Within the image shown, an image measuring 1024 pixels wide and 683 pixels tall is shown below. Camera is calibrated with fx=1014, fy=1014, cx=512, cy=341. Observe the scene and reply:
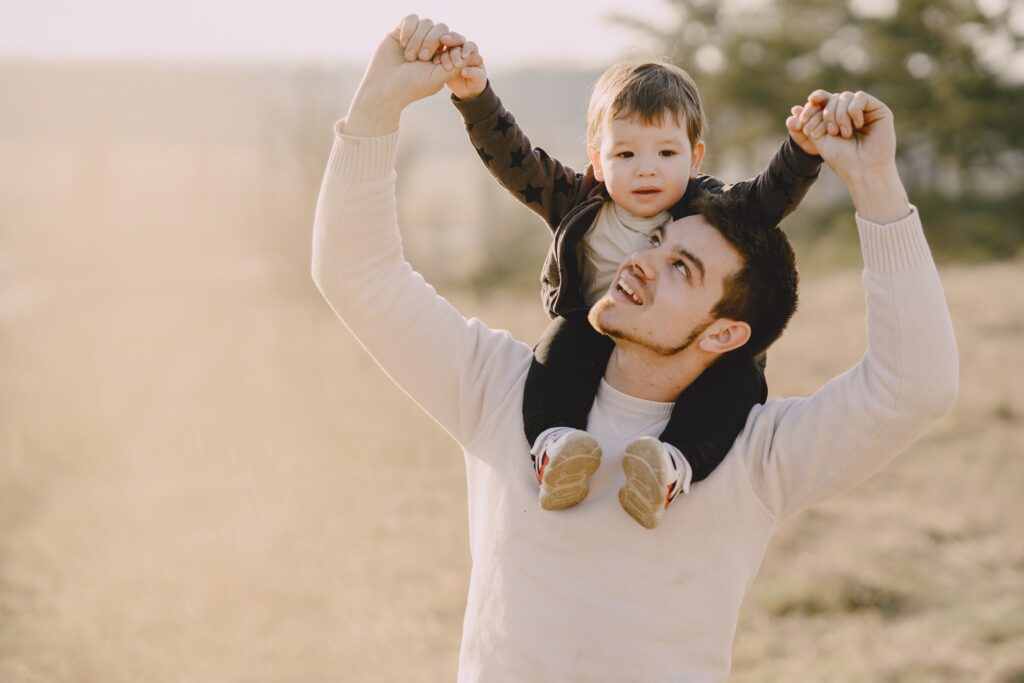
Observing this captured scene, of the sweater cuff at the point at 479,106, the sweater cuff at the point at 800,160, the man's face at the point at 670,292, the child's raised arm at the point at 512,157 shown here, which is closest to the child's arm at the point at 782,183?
the sweater cuff at the point at 800,160

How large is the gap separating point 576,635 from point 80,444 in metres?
7.55

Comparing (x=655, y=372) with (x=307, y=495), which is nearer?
(x=655, y=372)

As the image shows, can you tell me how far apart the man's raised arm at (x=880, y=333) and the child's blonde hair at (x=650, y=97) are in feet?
1.22

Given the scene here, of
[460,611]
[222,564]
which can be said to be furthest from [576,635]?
[222,564]

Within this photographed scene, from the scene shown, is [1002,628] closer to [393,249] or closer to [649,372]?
[649,372]

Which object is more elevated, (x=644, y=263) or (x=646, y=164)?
(x=646, y=164)

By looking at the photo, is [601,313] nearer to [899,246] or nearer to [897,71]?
[899,246]

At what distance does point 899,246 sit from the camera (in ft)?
5.48

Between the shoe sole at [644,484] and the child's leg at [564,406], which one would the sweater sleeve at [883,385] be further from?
the child's leg at [564,406]

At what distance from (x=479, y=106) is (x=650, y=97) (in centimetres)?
36

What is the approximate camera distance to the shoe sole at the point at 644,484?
1688mm

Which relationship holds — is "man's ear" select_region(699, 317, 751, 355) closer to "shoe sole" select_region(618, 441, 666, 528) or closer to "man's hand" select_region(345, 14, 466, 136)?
"shoe sole" select_region(618, 441, 666, 528)

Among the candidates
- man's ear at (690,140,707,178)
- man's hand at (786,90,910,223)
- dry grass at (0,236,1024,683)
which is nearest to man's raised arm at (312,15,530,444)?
man's ear at (690,140,707,178)

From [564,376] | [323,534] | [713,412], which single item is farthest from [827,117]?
[323,534]
